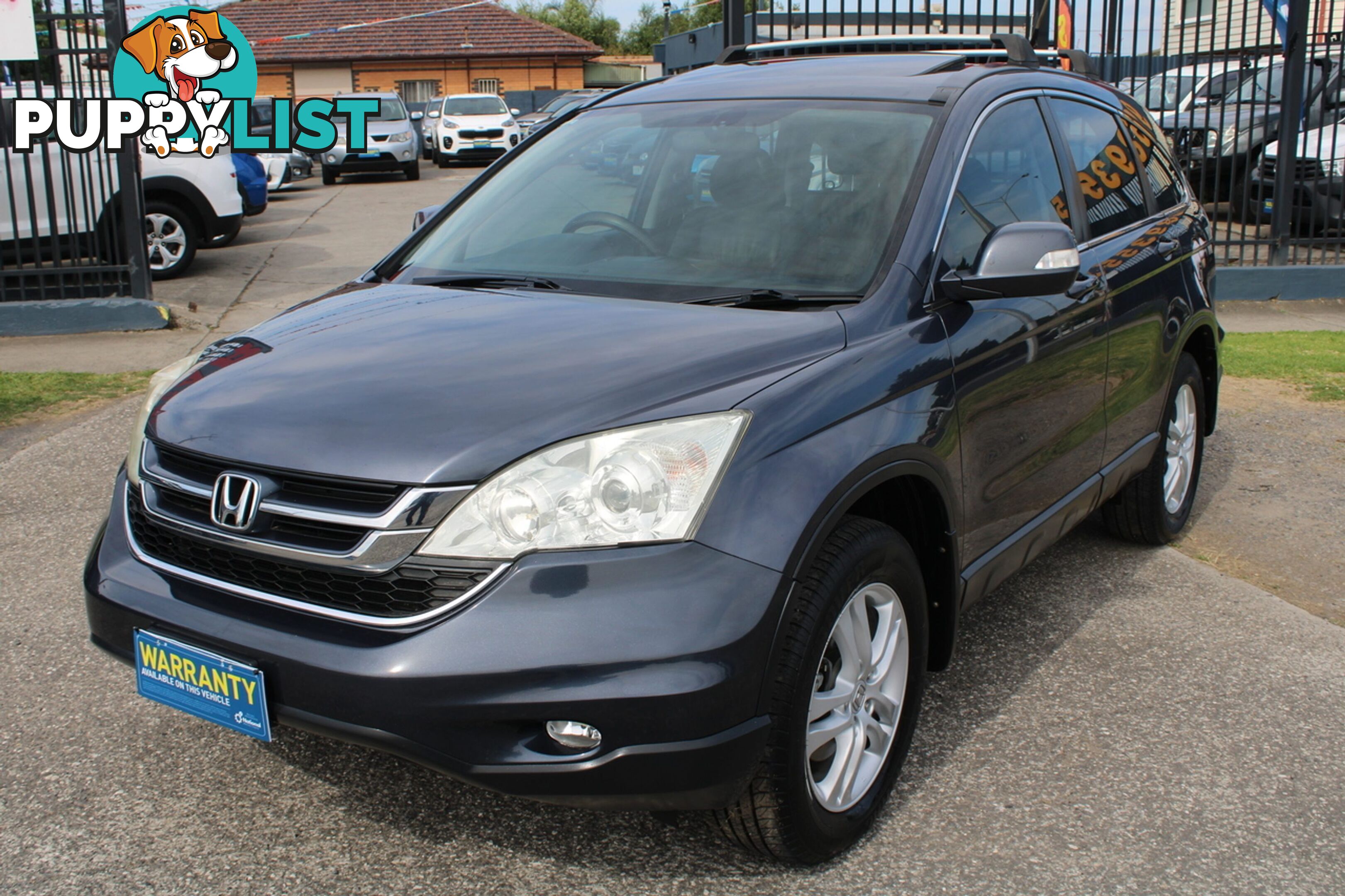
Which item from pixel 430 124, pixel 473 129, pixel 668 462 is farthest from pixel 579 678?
pixel 430 124

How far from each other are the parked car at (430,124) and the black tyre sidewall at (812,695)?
30514 mm

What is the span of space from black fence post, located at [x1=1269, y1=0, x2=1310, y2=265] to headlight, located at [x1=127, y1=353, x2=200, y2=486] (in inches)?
399

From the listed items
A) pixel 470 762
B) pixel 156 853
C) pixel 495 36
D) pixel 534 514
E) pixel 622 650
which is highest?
pixel 495 36

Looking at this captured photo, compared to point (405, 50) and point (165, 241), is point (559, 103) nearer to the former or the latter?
point (165, 241)

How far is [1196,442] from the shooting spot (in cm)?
502

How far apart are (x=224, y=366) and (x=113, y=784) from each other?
3.58 ft

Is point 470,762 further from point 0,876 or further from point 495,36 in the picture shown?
point 495,36

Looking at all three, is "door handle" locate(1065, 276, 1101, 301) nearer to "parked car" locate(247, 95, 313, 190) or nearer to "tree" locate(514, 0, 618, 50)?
"parked car" locate(247, 95, 313, 190)

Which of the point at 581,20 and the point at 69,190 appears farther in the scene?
the point at 581,20

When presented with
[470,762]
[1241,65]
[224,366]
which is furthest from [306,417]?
[1241,65]

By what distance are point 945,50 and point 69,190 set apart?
7.09m

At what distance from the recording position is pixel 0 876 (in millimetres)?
2660

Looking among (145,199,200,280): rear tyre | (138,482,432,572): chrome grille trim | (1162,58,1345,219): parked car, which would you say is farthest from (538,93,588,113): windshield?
(138,482,432,572): chrome grille trim

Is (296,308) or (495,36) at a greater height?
(495,36)
